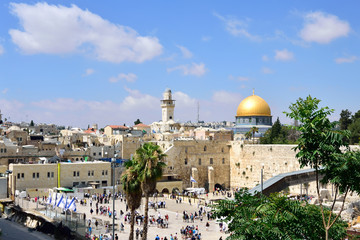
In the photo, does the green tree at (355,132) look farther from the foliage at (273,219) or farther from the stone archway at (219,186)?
the foliage at (273,219)

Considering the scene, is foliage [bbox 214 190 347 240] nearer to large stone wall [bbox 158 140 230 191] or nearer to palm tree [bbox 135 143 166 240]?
palm tree [bbox 135 143 166 240]

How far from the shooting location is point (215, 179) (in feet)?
160

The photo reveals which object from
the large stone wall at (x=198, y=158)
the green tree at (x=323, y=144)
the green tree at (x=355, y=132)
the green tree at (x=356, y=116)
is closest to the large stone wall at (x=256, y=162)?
the large stone wall at (x=198, y=158)

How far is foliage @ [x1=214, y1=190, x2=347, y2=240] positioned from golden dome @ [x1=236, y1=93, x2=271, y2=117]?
173 feet

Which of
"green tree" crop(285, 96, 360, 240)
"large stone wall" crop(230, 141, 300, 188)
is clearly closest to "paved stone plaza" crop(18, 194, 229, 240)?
"large stone wall" crop(230, 141, 300, 188)

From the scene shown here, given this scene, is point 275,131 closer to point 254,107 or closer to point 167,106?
point 254,107

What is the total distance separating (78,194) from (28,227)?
629 centimetres

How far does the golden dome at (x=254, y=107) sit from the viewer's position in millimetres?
65312

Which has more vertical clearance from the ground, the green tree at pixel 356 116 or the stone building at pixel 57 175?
the green tree at pixel 356 116

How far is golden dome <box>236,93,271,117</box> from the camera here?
65.3 meters

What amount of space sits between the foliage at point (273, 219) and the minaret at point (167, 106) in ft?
205

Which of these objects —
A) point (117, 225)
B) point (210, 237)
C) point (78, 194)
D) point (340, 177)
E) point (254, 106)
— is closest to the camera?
point (340, 177)

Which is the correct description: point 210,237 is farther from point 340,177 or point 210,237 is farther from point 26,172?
point 26,172

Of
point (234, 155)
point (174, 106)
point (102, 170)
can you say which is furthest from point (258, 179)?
point (174, 106)
